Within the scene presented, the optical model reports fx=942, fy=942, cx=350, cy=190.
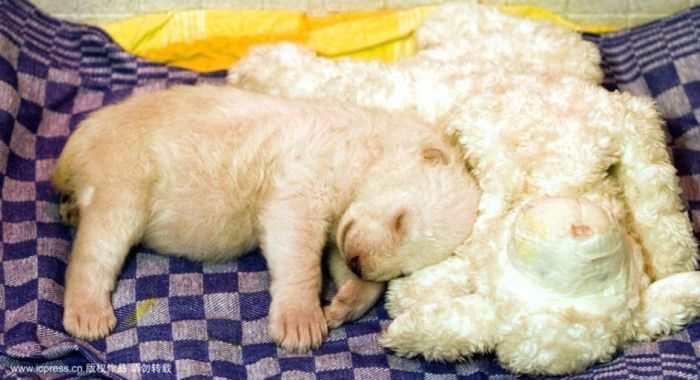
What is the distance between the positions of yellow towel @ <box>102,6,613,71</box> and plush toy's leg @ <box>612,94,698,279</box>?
47.4 inches

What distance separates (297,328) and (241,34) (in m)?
1.37

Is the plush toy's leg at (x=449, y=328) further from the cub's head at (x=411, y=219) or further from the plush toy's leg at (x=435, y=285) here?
the cub's head at (x=411, y=219)

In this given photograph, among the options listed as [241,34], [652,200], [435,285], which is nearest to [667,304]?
[652,200]

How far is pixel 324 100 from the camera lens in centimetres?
260

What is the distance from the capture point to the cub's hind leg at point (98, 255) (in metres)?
2.22

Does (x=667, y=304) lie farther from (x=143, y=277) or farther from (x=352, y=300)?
(x=143, y=277)

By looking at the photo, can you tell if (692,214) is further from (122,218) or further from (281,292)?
(122,218)

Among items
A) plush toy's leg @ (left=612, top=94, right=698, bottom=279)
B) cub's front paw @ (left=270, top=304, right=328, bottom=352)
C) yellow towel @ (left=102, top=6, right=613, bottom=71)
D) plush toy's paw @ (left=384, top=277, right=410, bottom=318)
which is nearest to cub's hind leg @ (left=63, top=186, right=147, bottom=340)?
cub's front paw @ (left=270, top=304, right=328, bottom=352)

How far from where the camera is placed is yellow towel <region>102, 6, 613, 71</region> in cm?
319

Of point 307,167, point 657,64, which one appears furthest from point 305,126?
point 657,64

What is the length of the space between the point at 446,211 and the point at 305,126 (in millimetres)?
454

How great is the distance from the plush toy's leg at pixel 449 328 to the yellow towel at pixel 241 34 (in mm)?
1342

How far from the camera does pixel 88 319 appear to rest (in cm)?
221

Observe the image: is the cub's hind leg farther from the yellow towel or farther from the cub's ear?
the yellow towel
